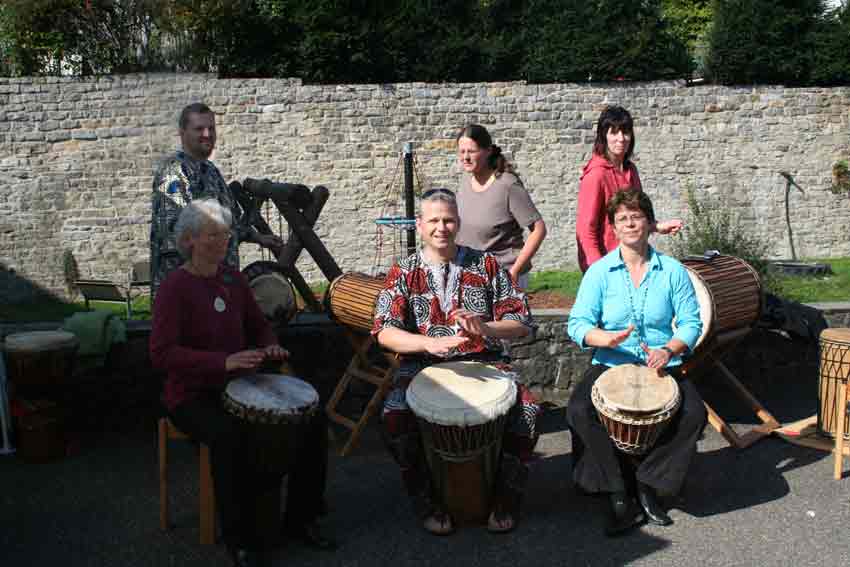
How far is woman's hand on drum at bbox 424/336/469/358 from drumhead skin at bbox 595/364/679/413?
2.06ft

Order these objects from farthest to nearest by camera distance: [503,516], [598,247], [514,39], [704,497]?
1. [514,39]
2. [598,247]
3. [704,497]
4. [503,516]

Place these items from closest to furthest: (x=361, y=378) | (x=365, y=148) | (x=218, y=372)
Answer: (x=218, y=372) < (x=361, y=378) < (x=365, y=148)

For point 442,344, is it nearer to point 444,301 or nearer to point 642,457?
point 444,301

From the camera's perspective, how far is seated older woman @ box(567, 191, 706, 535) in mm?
3455

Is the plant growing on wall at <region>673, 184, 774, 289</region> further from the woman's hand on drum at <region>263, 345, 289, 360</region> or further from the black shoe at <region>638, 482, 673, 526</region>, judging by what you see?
the woman's hand on drum at <region>263, 345, 289, 360</region>

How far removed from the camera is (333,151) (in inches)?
511

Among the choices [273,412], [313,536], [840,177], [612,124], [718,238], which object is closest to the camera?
[273,412]

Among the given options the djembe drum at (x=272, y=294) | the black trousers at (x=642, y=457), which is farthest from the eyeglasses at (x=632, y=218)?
the djembe drum at (x=272, y=294)

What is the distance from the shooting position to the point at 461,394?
3.25 m

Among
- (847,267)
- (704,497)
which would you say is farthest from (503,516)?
(847,267)

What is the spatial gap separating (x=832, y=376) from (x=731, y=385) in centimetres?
53

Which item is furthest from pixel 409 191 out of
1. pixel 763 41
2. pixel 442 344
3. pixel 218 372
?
pixel 763 41

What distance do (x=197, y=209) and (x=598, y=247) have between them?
6.49 feet

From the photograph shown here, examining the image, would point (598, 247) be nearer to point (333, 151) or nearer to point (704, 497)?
point (704, 497)
